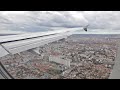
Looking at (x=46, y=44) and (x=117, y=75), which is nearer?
(x=117, y=75)

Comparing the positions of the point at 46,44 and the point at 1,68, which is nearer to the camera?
the point at 1,68

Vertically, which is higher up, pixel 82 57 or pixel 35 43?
pixel 35 43
